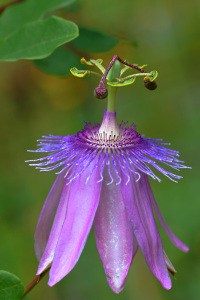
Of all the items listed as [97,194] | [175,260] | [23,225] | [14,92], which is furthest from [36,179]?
[97,194]

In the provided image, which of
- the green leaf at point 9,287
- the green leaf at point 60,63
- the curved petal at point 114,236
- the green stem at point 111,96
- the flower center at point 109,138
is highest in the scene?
the green leaf at point 60,63

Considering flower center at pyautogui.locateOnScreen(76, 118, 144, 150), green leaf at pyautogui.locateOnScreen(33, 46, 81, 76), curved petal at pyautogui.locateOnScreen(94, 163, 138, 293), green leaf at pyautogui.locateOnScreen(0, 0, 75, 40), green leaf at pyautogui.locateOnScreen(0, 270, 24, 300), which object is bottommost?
green leaf at pyautogui.locateOnScreen(0, 270, 24, 300)

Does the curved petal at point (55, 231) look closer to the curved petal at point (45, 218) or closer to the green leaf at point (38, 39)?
the curved petal at point (45, 218)

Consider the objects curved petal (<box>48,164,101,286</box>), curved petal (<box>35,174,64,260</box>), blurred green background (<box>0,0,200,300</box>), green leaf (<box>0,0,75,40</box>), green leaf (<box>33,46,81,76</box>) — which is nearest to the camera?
curved petal (<box>48,164,101,286</box>)

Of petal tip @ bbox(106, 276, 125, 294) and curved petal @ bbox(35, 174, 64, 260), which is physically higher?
curved petal @ bbox(35, 174, 64, 260)

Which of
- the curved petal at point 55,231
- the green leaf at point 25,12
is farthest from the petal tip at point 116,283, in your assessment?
the green leaf at point 25,12

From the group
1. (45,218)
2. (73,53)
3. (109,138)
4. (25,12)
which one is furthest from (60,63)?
(45,218)

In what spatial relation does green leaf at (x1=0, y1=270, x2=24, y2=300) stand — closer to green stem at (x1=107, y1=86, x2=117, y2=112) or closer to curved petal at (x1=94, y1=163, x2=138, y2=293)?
curved petal at (x1=94, y1=163, x2=138, y2=293)

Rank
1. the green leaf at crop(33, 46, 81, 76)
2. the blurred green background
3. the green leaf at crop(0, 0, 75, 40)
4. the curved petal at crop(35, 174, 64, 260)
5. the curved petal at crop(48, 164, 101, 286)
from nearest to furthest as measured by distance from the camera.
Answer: the curved petal at crop(48, 164, 101, 286), the curved petal at crop(35, 174, 64, 260), the green leaf at crop(0, 0, 75, 40), the green leaf at crop(33, 46, 81, 76), the blurred green background

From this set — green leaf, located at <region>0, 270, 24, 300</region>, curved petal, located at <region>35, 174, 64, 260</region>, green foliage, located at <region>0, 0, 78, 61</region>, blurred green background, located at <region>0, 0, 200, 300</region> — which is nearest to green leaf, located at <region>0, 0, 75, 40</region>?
green foliage, located at <region>0, 0, 78, 61</region>
